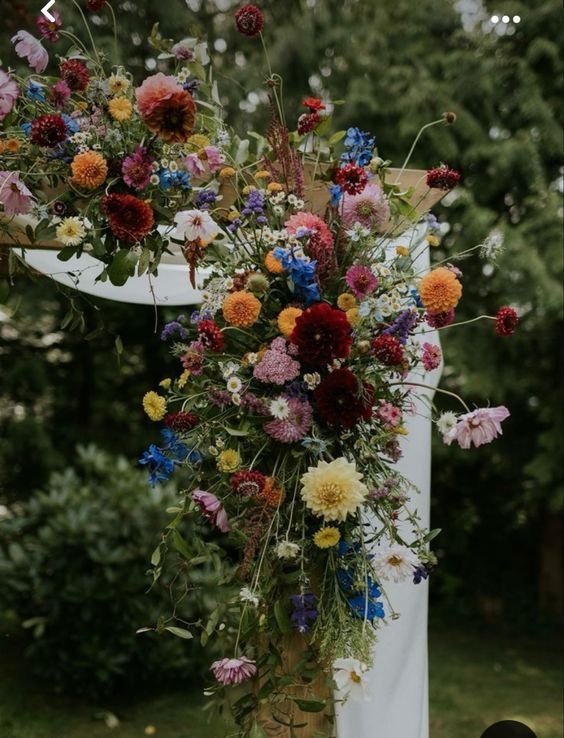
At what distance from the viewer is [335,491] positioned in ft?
5.74

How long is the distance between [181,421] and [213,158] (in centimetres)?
67

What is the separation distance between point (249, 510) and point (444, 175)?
948 mm

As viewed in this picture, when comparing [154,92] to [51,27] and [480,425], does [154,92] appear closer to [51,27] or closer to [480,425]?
[51,27]

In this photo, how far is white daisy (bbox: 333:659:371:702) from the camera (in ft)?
5.85

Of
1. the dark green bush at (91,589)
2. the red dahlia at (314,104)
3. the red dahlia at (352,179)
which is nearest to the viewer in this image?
the red dahlia at (352,179)

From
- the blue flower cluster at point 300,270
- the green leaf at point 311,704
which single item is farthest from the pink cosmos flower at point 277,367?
the green leaf at point 311,704

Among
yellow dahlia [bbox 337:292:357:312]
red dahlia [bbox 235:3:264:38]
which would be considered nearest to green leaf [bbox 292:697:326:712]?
yellow dahlia [bbox 337:292:357:312]

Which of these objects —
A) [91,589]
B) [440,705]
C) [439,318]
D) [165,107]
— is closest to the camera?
[165,107]

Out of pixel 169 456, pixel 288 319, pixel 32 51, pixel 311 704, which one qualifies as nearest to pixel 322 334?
pixel 288 319

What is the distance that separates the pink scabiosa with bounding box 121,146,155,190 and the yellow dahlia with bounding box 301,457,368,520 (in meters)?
0.75

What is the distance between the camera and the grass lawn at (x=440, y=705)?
3.79m

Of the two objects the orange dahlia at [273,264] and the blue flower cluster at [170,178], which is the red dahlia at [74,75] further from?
the orange dahlia at [273,264]

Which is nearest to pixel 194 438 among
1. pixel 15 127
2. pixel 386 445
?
pixel 386 445

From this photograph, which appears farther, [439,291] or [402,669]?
A: [402,669]
